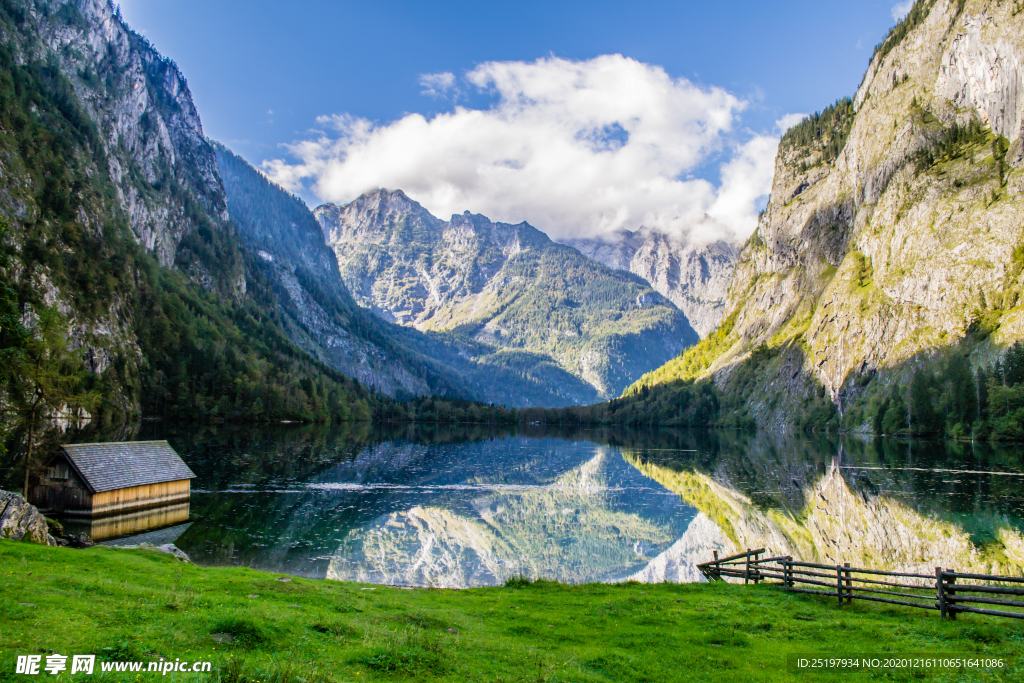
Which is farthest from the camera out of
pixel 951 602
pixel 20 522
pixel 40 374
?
pixel 40 374

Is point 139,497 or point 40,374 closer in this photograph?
point 40,374

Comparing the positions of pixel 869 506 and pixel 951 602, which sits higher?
pixel 951 602

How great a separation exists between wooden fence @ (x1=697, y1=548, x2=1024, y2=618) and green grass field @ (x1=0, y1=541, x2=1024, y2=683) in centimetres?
74

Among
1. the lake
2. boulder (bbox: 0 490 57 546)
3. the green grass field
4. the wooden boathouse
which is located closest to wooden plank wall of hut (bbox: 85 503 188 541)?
the wooden boathouse

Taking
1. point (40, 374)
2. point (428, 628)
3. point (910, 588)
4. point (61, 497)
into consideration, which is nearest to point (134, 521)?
point (61, 497)

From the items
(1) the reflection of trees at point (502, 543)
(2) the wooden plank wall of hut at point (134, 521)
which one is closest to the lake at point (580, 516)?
(1) the reflection of trees at point (502, 543)

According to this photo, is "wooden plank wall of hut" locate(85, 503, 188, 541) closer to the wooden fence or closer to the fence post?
the wooden fence

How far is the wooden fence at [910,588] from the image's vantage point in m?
20.7

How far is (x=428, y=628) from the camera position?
1895 cm

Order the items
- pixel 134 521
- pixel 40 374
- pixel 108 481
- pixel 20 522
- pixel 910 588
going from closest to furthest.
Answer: pixel 910 588, pixel 20 522, pixel 40 374, pixel 134 521, pixel 108 481

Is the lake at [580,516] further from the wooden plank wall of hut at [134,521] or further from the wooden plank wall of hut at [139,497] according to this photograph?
the wooden plank wall of hut at [139,497]

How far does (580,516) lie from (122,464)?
42.4 m

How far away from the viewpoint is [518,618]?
22.3 meters

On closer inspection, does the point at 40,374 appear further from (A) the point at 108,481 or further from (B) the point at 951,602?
(B) the point at 951,602
